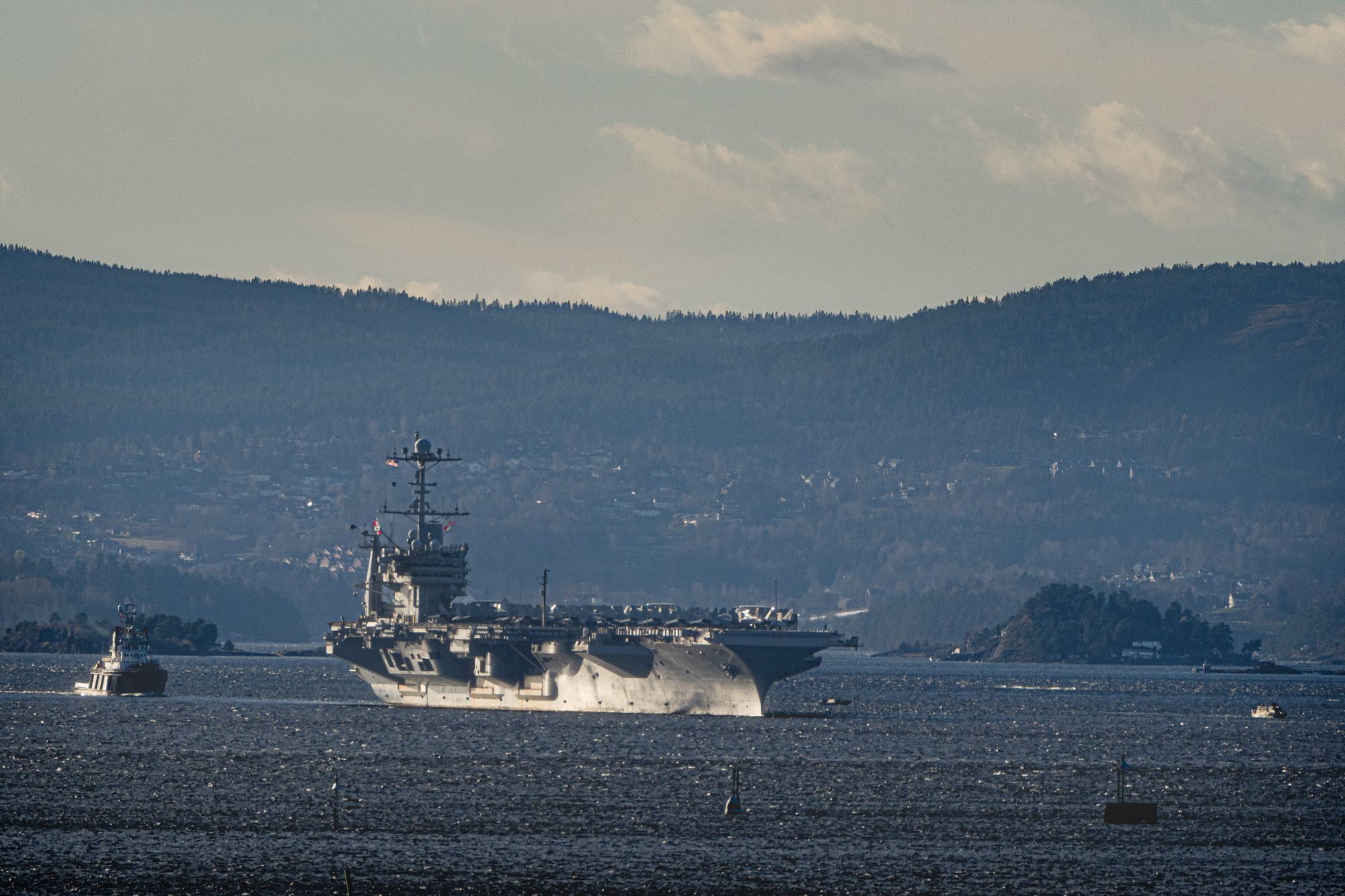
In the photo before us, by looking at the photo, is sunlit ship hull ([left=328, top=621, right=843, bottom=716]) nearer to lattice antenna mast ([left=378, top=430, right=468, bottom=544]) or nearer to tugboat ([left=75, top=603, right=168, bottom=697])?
lattice antenna mast ([left=378, top=430, right=468, bottom=544])

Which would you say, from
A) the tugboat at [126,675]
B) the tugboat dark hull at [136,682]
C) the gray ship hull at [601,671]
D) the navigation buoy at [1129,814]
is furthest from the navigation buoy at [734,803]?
the tugboat dark hull at [136,682]

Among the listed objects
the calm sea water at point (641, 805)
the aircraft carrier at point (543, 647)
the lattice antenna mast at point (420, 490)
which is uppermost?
the lattice antenna mast at point (420, 490)

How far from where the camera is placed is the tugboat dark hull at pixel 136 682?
142 metres

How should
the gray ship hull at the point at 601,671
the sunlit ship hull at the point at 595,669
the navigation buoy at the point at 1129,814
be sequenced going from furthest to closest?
the sunlit ship hull at the point at 595,669, the gray ship hull at the point at 601,671, the navigation buoy at the point at 1129,814

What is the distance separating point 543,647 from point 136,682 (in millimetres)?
38487

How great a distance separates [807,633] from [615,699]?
42.8ft

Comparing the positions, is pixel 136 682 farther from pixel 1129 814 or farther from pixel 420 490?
pixel 1129 814

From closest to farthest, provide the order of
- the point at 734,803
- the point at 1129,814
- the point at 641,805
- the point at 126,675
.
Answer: the point at 734,803 < the point at 1129,814 < the point at 641,805 < the point at 126,675

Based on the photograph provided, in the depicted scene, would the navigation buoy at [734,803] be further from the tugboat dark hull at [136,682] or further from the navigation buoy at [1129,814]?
the tugboat dark hull at [136,682]

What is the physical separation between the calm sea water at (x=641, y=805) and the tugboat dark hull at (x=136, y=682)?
58.8 feet

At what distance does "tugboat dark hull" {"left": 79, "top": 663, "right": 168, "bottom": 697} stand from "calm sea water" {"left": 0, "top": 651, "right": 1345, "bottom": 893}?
58.8 ft

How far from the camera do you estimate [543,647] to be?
114 metres

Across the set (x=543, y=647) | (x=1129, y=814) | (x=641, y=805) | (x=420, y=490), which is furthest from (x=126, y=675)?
(x=1129, y=814)

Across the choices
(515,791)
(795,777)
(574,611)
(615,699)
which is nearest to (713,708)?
(615,699)
